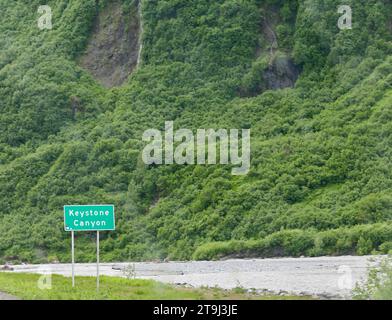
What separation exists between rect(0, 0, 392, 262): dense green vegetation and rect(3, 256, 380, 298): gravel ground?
17.7 ft

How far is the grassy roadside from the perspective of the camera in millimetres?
36250

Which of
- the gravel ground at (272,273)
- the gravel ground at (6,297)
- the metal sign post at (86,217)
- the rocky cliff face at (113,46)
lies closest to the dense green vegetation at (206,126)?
the rocky cliff face at (113,46)

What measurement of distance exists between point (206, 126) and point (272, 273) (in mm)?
39746

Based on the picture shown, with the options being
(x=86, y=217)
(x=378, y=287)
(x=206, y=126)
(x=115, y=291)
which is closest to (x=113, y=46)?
A: (x=206, y=126)

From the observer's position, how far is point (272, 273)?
172ft

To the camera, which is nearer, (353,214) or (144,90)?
(353,214)

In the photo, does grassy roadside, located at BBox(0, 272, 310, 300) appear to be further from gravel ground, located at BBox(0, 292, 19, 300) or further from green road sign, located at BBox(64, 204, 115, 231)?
green road sign, located at BBox(64, 204, 115, 231)

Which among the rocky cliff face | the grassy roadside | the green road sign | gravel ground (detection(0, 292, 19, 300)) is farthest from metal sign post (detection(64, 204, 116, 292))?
the rocky cliff face

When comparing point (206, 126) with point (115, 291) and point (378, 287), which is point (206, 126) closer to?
point (115, 291)

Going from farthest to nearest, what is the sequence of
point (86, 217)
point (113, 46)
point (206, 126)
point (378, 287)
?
point (113, 46), point (206, 126), point (86, 217), point (378, 287)
